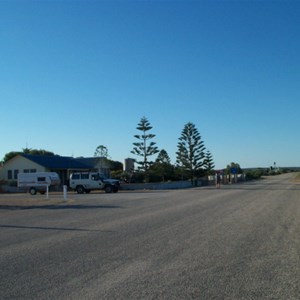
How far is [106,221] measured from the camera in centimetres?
1673

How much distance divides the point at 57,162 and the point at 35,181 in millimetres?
15813

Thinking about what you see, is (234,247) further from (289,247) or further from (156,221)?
(156,221)

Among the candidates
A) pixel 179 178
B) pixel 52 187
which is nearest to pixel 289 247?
pixel 52 187

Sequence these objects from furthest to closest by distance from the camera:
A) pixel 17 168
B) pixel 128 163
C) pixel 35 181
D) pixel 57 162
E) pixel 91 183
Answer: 1. pixel 128 163
2. pixel 57 162
3. pixel 17 168
4. pixel 35 181
5. pixel 91 183

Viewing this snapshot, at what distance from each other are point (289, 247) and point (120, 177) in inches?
2382

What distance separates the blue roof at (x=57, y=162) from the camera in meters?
61.3

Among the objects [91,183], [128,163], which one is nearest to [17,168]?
[91,183]

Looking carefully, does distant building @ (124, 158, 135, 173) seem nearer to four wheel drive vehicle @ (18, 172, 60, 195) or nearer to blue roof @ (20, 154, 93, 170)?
blue roof @ (20, 154, 93, 170)

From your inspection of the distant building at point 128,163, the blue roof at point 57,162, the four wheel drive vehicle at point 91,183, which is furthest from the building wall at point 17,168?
the distant building at point 128,163

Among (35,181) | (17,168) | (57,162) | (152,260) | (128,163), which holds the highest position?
(128,163)

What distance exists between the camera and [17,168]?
2450 inches

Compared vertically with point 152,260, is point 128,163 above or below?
above

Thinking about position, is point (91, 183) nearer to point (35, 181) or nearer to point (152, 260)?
point (35, 181)

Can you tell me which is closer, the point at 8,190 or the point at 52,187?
the point at 52,187
